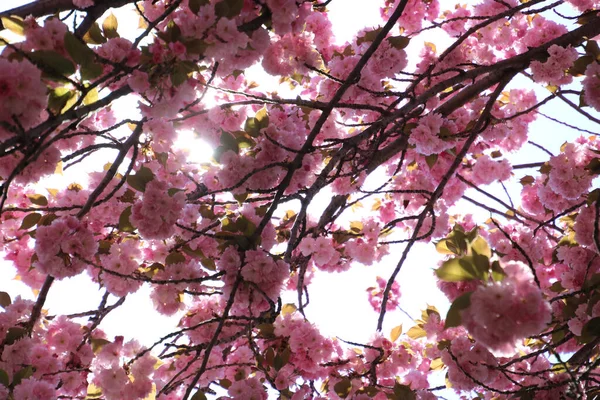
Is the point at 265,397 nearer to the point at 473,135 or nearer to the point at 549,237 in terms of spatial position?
the point at 473,135

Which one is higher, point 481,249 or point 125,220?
point 125,220

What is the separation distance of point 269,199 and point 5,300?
1586mm

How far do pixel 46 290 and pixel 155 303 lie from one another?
0.55 m

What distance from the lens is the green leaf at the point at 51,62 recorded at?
1528 mm

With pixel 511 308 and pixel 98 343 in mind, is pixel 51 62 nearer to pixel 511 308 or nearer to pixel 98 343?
pixel 511 308

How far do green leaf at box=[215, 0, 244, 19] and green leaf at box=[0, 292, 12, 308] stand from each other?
2055 millimetres

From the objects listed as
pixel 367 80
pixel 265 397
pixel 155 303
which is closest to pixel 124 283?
pixel 155 303

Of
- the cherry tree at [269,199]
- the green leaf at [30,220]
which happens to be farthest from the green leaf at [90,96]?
the green leaf at [30,220]

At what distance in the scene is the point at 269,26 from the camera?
6.77ft

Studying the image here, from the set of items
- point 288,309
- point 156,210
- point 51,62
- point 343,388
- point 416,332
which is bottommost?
point 343,388

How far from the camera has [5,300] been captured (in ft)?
8.81

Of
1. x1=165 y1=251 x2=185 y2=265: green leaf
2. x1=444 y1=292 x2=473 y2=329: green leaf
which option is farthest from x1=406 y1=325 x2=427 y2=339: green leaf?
x1=444 y1=292 x2=473 y2=329: green leaf

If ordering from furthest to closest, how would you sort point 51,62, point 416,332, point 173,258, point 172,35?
point 416,332 < point 173,258 < point 172,35 < point 51,62

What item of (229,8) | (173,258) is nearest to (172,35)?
(229,8)
